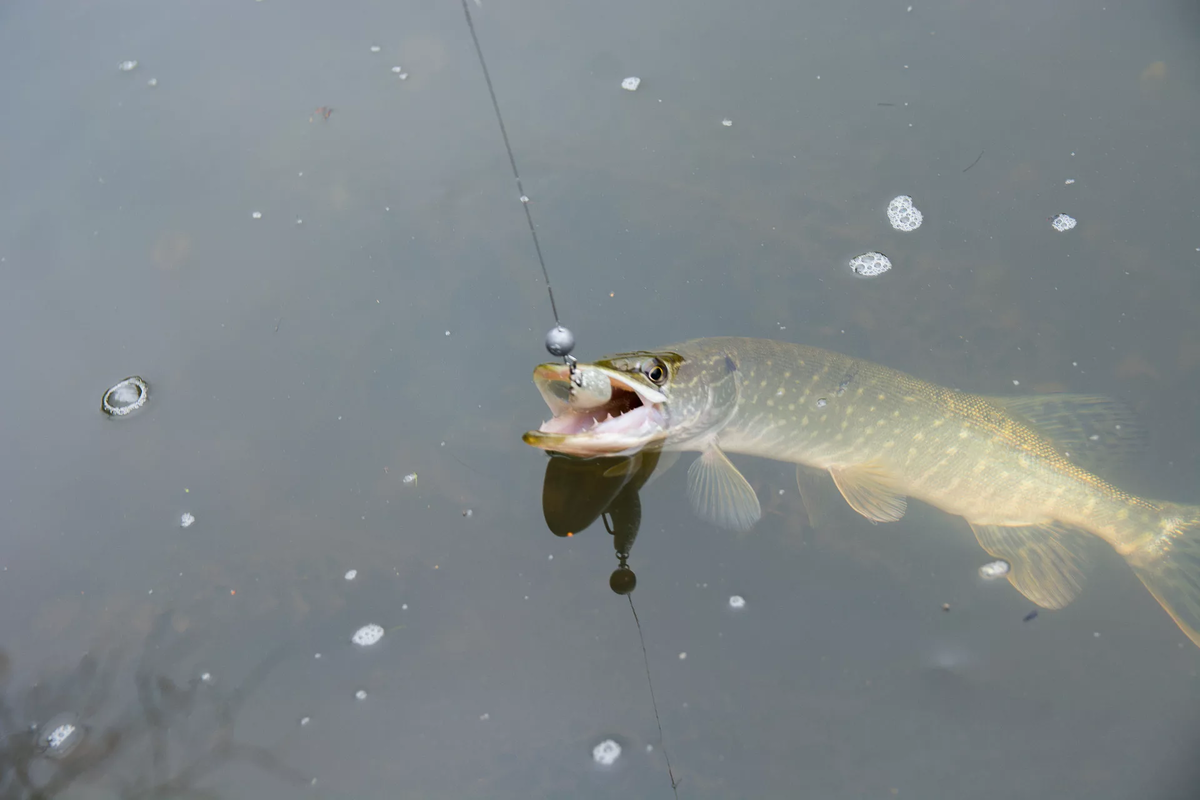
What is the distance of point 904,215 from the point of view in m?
3.31

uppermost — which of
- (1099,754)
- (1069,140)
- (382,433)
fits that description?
(1069,140)

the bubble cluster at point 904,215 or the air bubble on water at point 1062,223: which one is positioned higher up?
the bubble cluster at point 904,215

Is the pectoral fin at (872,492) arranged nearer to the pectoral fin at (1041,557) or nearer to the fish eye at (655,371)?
the pectoral fin at (1041,557)

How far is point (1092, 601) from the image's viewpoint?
252cm

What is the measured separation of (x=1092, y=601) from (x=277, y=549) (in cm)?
286

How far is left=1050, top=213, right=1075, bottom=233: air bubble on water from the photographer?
323cm

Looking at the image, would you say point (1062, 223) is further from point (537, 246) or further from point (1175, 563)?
point (537, 246)

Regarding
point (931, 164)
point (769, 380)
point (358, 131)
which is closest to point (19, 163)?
point (358, 131)

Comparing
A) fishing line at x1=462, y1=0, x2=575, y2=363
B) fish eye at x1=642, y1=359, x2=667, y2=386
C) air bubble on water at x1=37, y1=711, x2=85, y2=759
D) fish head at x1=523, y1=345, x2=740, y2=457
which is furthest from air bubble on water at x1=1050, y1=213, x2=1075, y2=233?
air bubble on water at x1=37, y1=711, x2=85, y2=759

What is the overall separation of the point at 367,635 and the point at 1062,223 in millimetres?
3288

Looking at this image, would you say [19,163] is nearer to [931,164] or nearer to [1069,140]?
[931,164]

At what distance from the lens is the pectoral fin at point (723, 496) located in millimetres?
2635

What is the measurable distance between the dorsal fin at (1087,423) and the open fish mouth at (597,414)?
1.32 m

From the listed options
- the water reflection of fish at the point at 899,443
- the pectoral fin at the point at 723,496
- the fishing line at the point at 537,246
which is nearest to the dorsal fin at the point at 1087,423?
the water reflection of fish at the point at 899,443
